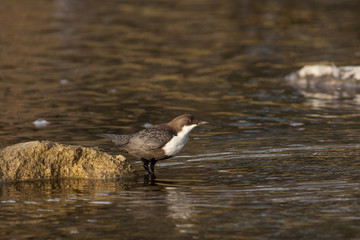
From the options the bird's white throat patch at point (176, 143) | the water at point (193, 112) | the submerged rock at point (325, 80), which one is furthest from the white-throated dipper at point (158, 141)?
the submerged rock at point (325, 80)

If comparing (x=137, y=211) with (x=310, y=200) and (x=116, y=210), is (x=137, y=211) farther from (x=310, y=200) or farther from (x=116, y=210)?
(x=310, y=200)

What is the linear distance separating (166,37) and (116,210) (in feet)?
42.3

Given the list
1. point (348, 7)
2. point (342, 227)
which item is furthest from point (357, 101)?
point (348, 7)

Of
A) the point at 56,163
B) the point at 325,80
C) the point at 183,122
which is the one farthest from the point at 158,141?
the point at 325,80

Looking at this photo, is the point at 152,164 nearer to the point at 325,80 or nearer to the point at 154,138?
the point at 154,138

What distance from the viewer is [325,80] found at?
1422 cm

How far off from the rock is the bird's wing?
1.12 feet

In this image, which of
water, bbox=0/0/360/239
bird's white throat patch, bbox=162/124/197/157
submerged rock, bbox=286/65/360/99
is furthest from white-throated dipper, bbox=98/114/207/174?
submerged rock, bbox=286/65/360/99

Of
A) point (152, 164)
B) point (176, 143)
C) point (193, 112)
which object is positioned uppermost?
point (193, 112)

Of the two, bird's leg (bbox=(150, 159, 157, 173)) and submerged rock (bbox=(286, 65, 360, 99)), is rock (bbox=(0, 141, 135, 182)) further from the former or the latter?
submerged rock (bbox=(286, 65, 360, 99))

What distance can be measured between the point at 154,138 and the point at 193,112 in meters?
3.61

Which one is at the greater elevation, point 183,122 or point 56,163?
point 183,122

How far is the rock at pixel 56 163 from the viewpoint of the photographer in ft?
26.6

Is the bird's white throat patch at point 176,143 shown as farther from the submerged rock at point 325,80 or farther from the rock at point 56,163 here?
the submerged rock at point 325,80
